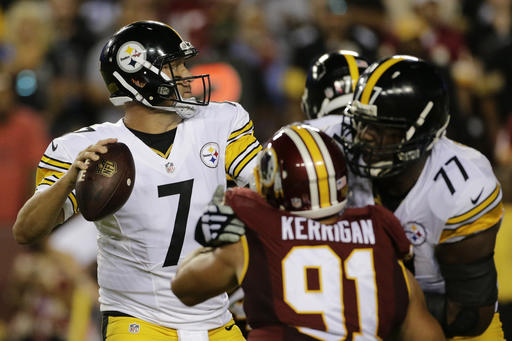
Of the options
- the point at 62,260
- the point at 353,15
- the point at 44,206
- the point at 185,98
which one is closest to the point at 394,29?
the point at 353,15

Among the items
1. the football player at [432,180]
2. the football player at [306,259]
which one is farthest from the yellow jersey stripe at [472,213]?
the football player at [306,259]

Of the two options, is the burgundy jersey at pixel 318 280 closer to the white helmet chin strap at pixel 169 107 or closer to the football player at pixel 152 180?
the football player at pixel 152 180

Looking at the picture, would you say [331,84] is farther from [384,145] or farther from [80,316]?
[80,316]

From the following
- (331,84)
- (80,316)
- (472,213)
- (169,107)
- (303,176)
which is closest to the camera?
(303,176)

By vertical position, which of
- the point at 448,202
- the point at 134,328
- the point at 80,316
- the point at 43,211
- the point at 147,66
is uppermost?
the point at 147,66

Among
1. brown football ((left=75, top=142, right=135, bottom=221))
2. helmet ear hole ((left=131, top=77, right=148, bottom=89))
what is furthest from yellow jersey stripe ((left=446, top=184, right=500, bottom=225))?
helmet ear hole ((left=131, top=77, right=148, bottom=89))

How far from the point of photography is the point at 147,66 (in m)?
3.45

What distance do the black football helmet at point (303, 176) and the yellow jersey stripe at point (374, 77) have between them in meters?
0.64

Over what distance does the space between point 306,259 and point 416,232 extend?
96cm

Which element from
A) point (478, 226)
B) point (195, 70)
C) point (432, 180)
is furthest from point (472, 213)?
point (195, 70)

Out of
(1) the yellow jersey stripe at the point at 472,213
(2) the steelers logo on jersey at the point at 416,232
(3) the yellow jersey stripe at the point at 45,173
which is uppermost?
(3) the yellow jersey stripe at the point at 45,173

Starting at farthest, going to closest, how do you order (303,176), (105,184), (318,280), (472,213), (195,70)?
1. (195,70)
2. (472,213)
3. (105,184)
4. (303,176)
5. (318,280)

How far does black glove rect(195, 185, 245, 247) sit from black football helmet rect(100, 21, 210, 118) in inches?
35.0

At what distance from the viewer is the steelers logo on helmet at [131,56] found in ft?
11.4
